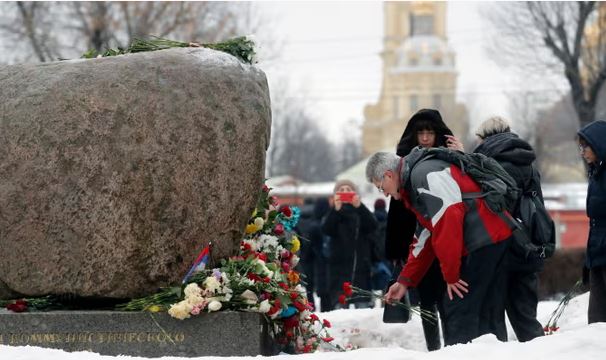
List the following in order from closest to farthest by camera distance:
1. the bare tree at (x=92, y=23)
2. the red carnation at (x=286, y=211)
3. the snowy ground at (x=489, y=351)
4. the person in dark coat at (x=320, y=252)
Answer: the snowy ground at (x=489, y=351)
the red carnation at (x=286, y=211)
the person in dark coat at (x=320, y=252)
the bare tree at (x=92, y=23)

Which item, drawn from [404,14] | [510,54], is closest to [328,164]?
[404,14]

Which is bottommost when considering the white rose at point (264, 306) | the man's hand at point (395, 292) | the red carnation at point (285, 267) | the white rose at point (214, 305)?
the red carnation at point (285, 267)

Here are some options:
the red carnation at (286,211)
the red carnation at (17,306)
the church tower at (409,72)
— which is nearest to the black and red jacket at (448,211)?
the red carnation at (286,211)

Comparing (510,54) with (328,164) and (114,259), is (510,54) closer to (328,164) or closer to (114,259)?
(114,259)

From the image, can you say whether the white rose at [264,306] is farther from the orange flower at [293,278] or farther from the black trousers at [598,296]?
the black trousers at [598,296]

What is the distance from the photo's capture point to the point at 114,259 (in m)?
6.24

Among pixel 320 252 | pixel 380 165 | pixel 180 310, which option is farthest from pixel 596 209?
pixel 320 252

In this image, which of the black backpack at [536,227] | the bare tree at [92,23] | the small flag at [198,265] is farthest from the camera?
the bare tree at [92,23]

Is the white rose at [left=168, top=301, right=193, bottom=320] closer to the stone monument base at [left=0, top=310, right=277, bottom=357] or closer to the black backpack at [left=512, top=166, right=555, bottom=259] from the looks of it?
the stone monument base at [left=0, top=310, right=277, bottom=357]

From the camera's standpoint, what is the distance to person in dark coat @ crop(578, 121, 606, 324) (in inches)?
259

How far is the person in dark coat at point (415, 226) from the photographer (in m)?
6.99

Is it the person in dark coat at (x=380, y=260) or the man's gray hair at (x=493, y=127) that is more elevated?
the man's gray hair at (x=493, y=127)

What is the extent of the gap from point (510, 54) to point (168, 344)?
59.2ft

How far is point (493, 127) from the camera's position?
729 centimetres
